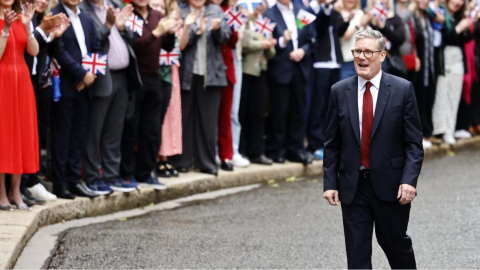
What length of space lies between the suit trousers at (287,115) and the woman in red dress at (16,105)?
4.71 meters

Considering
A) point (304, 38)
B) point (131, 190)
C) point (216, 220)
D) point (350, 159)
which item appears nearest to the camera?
point (350, 159)

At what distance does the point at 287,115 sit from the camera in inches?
558

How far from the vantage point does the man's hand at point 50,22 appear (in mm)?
9836

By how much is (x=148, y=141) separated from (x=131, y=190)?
77 cm

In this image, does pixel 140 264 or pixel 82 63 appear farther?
pixel 82 63

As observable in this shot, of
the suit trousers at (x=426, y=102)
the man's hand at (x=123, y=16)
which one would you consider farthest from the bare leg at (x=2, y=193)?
the suit trousers at (x=426, y=102)

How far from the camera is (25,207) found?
9.73 m

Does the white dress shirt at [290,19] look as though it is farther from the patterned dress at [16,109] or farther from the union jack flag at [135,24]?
the patterned dress at [16,109]

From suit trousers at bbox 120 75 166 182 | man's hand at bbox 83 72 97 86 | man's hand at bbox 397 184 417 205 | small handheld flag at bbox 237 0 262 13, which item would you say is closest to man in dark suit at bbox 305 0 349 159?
small handheld flag at bbox 237 0 262 13

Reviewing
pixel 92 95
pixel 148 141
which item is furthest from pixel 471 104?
pixel 92 95

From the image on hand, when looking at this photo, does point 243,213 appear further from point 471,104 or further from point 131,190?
point 471,104

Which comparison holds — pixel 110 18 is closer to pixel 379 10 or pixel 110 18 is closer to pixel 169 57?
pixel 169 57

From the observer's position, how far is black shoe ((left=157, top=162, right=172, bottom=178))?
12.5 meters

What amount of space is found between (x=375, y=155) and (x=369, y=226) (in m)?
0.46
